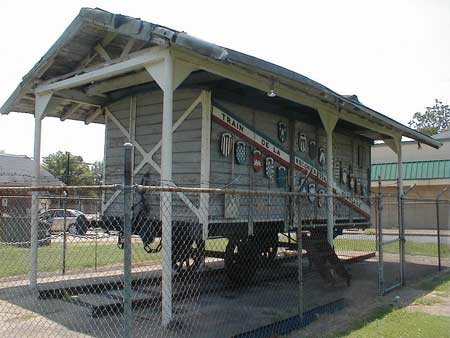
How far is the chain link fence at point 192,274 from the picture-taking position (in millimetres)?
6531

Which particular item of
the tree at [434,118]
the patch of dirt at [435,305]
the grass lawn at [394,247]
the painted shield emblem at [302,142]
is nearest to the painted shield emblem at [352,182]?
the painted shield emblem at [302,142]

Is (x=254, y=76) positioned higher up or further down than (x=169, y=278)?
higher up

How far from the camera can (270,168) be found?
405 inches

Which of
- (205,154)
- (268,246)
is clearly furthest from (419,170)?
(205,154)

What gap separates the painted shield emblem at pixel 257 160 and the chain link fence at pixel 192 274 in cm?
74

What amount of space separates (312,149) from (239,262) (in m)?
3.68

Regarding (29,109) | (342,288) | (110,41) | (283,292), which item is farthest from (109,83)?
(342,288)

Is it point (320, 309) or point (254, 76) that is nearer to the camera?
point (320, 309)

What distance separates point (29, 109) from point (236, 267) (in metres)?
6.07

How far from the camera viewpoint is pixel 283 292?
9750mm

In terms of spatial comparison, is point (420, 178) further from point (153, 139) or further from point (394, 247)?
point (153, 139)

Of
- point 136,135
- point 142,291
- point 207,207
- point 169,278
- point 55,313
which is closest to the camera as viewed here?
point 169,278

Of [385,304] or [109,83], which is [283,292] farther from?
[109,83]

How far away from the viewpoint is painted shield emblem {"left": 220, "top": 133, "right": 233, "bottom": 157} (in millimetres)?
8852
